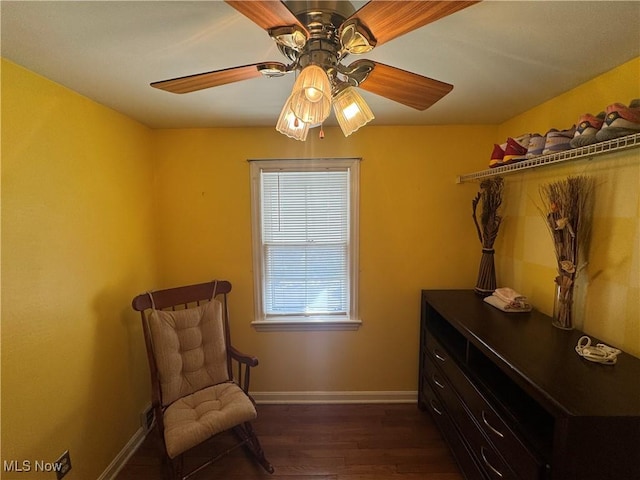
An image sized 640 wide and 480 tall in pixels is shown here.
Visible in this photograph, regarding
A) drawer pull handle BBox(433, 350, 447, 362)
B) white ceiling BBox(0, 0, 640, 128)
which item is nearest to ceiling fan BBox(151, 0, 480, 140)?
white ceiling BBox(0, 0, 640, 128)

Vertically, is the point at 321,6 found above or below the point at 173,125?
below

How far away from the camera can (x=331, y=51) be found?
32.1 inches

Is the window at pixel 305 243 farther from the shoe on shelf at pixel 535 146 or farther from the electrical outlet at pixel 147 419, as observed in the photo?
the shoe on shelf at pixel 535 146

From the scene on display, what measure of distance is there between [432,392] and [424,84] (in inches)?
78.3

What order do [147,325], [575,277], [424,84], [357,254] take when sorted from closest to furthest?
1. [424,84]
2. [575,277]
3. [147,325]
4. [357,254]

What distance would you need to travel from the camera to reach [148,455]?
6.18 ft

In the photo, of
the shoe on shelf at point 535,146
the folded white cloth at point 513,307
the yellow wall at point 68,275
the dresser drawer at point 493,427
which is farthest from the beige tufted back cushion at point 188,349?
the shoe on shelf at point 535,146

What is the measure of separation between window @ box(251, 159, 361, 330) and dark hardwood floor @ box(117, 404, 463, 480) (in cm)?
68

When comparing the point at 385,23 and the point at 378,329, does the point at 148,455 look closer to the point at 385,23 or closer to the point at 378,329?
the point at 378,329

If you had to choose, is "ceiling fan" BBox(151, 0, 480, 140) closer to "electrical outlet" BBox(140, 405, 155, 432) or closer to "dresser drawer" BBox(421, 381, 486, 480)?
"dresser drawer" BBox(421, 381, 486, 480)

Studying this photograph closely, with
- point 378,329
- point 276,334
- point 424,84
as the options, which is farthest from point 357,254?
point 424,84

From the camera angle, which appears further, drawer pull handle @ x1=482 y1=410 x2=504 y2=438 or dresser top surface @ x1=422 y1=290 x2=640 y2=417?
drawer pull handle @ x1=482 y1=410 x2=504 y2=438

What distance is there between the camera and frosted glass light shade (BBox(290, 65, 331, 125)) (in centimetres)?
71

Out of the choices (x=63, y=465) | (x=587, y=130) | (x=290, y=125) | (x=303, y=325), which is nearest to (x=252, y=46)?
(x=290, y=125)
